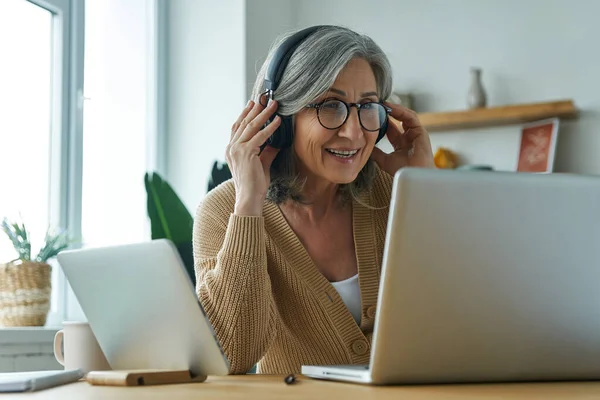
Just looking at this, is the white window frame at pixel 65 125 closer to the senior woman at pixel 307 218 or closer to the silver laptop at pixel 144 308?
the senior woman at pixel 307 218

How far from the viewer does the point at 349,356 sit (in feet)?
4.82

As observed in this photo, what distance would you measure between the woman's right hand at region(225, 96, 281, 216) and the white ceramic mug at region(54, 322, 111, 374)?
364 millimetres

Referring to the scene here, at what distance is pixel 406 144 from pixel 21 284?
124 cm

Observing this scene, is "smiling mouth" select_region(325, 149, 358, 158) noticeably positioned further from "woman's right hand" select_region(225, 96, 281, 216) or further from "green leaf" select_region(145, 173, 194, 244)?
"green leaf" select_region(145, 173, 194, 244)

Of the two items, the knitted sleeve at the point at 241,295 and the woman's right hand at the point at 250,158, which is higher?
the woman's right hand at the point at 250,158

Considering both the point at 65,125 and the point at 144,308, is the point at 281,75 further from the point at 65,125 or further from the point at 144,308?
the point at 65,125

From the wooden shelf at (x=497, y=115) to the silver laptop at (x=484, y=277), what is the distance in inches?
89.1

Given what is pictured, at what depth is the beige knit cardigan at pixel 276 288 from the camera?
1.36m

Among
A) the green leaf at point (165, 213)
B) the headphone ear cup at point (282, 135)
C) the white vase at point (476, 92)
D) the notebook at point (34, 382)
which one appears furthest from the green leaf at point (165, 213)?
the notebook at point (34, 382)

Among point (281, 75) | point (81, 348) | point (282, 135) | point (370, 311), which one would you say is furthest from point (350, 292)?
point (81, 348)

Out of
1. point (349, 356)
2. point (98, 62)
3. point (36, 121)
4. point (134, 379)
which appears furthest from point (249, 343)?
point (98, 62)

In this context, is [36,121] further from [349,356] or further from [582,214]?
[582,214]

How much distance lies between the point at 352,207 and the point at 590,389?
86 centimetres

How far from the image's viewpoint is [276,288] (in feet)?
5.14
